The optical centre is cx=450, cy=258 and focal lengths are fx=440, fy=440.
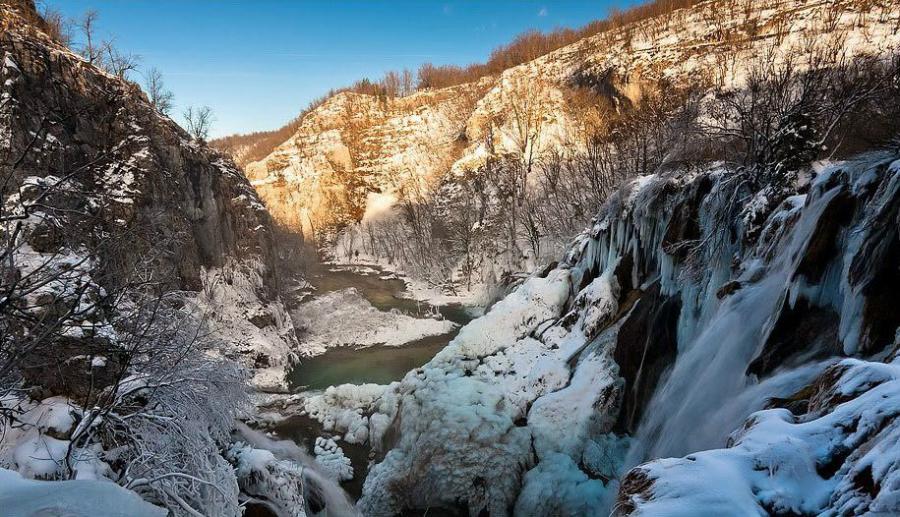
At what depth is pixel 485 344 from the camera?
1481cm

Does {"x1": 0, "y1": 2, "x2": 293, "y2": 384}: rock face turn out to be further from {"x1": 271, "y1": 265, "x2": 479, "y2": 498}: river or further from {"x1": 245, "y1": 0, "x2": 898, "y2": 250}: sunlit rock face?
{"x1": 245, "y1": 0, "x2": 898, "y2": 250}: sunlit rock face

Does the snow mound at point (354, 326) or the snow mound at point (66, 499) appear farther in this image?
the snow mound at point (354, 326)

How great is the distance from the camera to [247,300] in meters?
26.3

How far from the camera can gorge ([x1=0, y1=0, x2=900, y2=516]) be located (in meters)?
2.91

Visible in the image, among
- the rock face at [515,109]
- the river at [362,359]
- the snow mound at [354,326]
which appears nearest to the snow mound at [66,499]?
the river at [362,359]

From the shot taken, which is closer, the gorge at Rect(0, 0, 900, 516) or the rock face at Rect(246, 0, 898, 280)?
the gorge at Rect(0, 0, 900, 516)

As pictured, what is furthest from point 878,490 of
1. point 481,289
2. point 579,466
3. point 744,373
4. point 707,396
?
point 481,289

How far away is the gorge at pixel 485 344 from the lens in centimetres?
291

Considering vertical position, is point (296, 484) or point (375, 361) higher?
point (296, 484)

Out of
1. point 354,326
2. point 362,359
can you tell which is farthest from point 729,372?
point 354,326

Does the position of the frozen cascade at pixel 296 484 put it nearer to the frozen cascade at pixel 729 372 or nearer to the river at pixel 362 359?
the river at pixel 362 359

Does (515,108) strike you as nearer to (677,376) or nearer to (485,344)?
(485,344)

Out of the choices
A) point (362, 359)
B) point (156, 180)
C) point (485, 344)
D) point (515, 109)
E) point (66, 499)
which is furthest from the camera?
point (515, 109)

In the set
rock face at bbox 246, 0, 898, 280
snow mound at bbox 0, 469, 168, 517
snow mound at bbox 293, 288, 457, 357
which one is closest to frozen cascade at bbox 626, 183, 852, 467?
snow mound at bbox 0, 469, 168, 517
